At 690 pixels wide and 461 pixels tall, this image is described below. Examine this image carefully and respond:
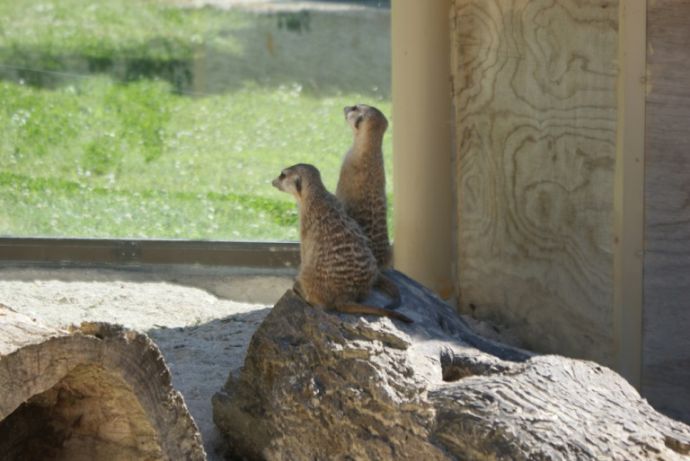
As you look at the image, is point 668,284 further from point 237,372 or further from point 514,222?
point 237,372

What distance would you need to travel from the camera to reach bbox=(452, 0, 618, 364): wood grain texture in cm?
437

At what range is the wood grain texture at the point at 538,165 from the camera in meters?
4.37

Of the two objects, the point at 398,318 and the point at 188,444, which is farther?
the point at 398,318

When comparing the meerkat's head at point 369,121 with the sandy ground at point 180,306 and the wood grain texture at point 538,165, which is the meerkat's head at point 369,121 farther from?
the sandy ground at point 180,306

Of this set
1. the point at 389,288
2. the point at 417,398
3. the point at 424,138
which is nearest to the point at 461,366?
the point at 417,398

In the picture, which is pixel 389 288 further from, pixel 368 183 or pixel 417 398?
pixel 417 398

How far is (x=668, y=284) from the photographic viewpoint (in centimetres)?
421

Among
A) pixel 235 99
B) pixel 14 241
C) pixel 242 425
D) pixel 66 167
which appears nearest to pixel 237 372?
pixel 242 425

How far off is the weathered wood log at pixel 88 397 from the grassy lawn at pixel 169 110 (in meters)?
3.18

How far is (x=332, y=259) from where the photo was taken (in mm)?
3771

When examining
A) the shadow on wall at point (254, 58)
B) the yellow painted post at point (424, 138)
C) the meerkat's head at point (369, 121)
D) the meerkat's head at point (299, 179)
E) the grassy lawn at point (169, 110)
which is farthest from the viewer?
the shadow on wall at point (254, 58)

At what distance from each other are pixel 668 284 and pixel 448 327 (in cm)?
88

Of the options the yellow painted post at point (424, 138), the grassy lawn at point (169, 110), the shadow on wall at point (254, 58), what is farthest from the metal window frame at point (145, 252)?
the shadow on wall at point (254, 58)

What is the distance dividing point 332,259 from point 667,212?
1232 mm
